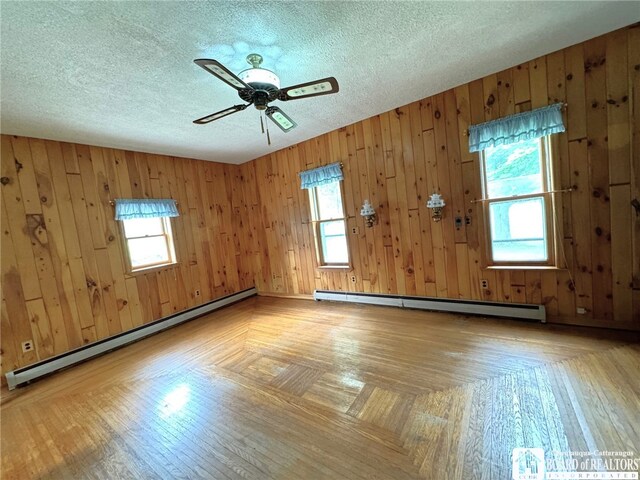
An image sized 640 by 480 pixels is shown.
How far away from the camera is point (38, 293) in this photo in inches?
117

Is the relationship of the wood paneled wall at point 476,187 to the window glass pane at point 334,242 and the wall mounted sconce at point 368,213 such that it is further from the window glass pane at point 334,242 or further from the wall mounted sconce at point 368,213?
the window glass pane at point 334,242

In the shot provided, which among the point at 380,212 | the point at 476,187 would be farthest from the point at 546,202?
the point at 380,212

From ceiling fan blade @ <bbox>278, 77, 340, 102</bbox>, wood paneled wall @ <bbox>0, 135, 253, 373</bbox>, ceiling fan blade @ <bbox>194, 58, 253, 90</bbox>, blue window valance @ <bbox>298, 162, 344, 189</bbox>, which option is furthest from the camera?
blue window valance @ <bbox>298, 162, 344, 189</bbox>

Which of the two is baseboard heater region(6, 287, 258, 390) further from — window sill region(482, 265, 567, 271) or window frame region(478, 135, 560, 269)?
window frame region(478, 135, 560, 269)

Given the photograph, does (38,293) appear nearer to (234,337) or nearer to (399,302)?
(234,337)

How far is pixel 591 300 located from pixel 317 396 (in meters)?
2.84

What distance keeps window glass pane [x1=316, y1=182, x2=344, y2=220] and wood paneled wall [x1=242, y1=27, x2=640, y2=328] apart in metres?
0.23

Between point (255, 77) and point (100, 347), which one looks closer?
point (255, 77)

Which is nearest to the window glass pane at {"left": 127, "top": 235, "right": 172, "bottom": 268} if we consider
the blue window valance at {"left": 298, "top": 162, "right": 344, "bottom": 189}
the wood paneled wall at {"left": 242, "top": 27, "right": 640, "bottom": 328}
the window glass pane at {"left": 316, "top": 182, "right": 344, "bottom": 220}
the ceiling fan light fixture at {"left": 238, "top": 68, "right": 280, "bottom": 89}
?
the wood paneled wall at {"left": 242, "top": 27, "right": 640, "bottom": 328}

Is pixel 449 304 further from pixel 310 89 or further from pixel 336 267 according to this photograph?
pixel 310 89

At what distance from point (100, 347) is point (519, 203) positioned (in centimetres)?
532

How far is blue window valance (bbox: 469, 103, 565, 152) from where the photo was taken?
98.1 inches

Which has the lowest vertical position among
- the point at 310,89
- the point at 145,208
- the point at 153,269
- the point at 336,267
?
the point at 336,267

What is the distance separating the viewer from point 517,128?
2.65 metres
